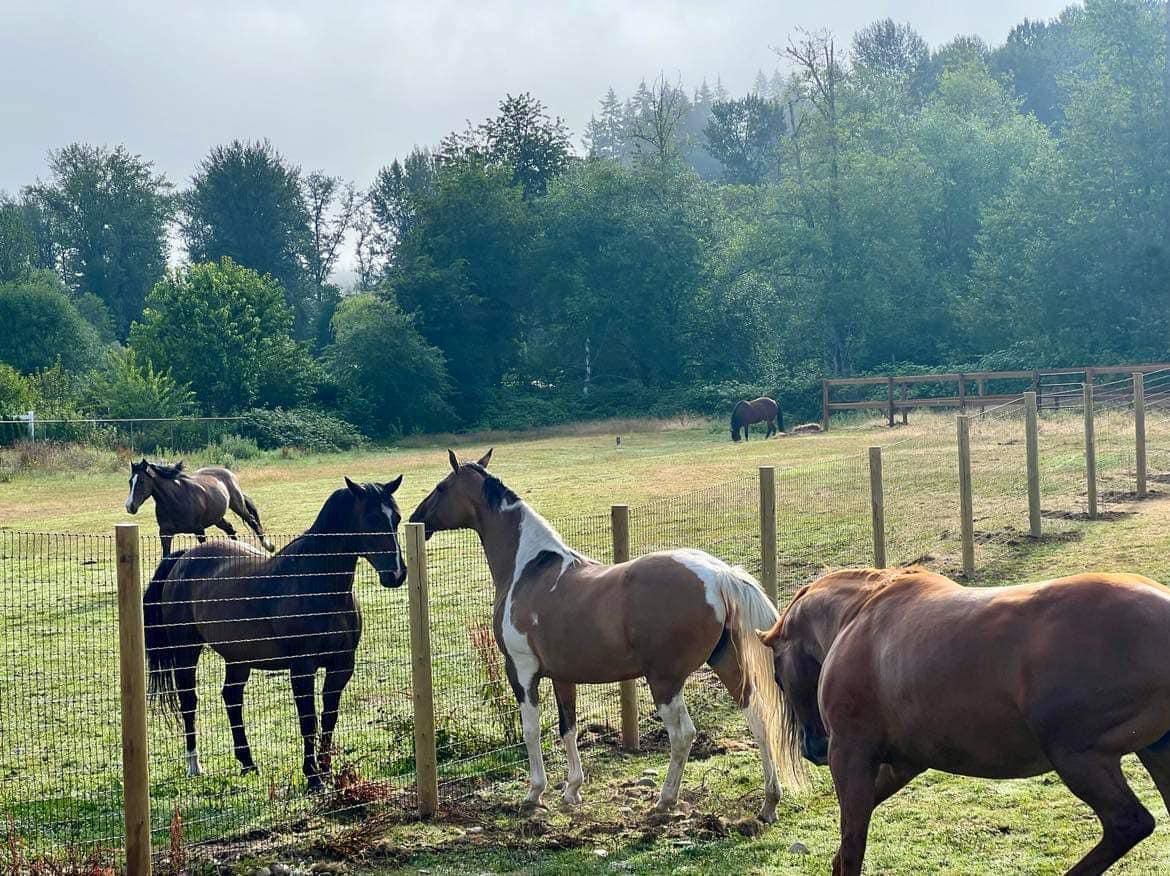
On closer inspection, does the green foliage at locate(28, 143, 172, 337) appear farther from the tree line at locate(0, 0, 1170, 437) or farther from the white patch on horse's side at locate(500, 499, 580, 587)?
the white patch on horse's side at locate(500, 499, 580, 587)

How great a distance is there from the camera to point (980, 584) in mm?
11391

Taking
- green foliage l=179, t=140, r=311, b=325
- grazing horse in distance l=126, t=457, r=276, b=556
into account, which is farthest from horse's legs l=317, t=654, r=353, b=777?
green foliage l=179, t=140, r=311, b=325

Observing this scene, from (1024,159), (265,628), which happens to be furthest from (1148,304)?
(265,628)

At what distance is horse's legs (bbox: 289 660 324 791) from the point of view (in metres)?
6.73

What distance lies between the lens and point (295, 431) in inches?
1684

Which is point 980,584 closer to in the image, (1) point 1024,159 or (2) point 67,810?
(2) point 67,810

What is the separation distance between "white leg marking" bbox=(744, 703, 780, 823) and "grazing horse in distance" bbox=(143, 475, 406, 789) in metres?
2.43

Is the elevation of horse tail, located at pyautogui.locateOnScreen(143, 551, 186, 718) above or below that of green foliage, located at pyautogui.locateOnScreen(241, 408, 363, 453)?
below

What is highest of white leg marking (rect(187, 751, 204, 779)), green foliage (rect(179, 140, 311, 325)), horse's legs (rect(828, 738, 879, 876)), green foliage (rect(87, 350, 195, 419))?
green foliage (rect(179, 140, 311, 325))

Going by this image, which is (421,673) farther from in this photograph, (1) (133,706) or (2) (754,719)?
(2) (754,719)

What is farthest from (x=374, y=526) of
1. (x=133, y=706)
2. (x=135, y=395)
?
(x=135, y=395)

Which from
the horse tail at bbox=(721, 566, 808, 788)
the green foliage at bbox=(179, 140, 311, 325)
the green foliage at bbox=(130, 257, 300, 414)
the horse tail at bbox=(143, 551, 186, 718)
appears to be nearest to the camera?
the horse tail at bbox=(721, 566, 808, 788)

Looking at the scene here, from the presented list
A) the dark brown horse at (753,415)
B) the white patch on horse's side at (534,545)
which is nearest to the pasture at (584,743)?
the white patch on horse's side at (534,545)

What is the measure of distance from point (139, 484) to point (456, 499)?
36.5ft
